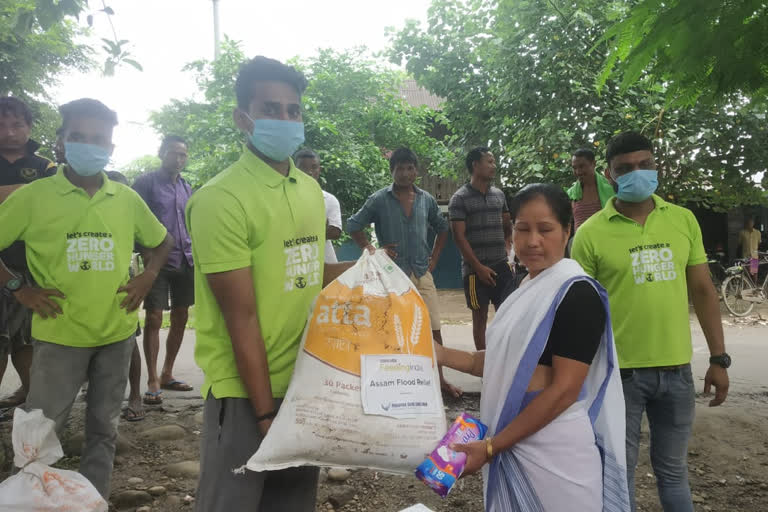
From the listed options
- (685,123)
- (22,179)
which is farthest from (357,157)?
(22,179)

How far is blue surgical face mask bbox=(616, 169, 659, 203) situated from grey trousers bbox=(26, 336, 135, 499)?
227 centimetres

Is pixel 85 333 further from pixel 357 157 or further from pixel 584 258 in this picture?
pixel 357 157

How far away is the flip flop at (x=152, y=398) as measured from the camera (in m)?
4.34

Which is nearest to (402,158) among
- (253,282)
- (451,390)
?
(451,390)

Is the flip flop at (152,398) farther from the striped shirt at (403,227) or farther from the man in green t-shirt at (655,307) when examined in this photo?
the man in green t-shirt at (655,307)

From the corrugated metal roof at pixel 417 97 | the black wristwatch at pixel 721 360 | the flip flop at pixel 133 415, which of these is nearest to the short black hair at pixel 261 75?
the black wristwatch at pixel 721 360

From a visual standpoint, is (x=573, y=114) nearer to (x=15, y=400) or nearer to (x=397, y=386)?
(x=15, y=400)

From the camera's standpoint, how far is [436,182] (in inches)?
637

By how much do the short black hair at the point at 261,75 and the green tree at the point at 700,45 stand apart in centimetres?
138

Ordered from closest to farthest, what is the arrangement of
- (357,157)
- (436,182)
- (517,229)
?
(517,229), (357,157), (436,182)

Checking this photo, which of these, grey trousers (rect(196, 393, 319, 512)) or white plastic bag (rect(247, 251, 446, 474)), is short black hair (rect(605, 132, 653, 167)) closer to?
white plastic bag (rect(247, 251, 446, 474))

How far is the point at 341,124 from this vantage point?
10914mm

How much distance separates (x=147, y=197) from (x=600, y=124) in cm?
678

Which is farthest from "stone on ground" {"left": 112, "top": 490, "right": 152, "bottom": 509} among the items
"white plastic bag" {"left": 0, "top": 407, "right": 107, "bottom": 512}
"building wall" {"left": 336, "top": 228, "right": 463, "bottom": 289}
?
"building wall" {"left": 336, "top": 228, "right": 463, "bottom": 289}
